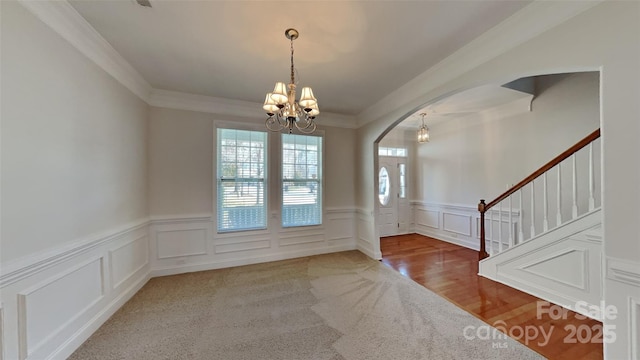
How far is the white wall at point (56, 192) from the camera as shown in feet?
4.70

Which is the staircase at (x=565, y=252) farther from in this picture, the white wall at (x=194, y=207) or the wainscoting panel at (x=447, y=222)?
the white wall at (x=194, y=207)

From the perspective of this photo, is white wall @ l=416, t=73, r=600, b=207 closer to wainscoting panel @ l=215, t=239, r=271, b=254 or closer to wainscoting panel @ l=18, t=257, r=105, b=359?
wainscoting panel @ l=215, t=239, r=271, b=254

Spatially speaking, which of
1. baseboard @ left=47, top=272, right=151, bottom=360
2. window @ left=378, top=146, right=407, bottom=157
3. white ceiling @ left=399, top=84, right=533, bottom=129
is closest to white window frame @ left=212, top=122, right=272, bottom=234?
baseboard @ left=47, top=272, right=151, bottom=360

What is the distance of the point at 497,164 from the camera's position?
4.40 meters

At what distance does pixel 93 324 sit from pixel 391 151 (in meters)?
6.04

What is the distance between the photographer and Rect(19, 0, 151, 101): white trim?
165 centimetres

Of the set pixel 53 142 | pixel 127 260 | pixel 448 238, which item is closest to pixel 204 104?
pixel 53 142

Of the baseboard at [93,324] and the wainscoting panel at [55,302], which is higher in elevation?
the wainscoting panel at [55,302]

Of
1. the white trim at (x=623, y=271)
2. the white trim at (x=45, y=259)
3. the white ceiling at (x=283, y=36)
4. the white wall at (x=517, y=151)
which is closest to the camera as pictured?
the white trim at (x=623, y=271)

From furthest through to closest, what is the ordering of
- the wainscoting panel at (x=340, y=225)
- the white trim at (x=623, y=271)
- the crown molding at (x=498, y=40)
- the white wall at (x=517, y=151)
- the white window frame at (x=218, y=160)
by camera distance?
the wainscoting panel at (x=340, y=225)
the white window frame at (x=218, y=160)
the white wall at (x=517, y=151)
the crown molding at (x=498, y=40)
the white trim at (x=623, y=271)

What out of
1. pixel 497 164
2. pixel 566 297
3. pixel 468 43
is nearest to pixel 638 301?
pixel 566 297

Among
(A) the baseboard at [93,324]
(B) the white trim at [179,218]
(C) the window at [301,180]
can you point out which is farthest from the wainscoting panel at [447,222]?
(A) the baseboard at [93,324]

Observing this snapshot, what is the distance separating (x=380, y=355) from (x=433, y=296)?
1.28 meters

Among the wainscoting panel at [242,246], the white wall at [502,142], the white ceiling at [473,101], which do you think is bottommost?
the wainscoting panel at [242,246]
